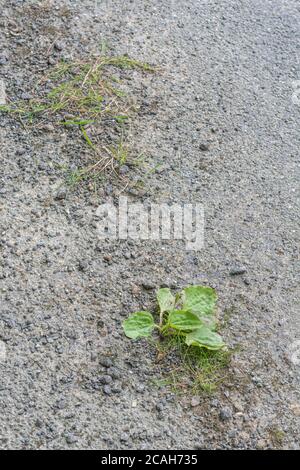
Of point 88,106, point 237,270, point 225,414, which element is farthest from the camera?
point 88,106

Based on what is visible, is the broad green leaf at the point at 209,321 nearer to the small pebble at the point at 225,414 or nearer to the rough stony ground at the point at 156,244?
the rough stony ground at the point at 156,244

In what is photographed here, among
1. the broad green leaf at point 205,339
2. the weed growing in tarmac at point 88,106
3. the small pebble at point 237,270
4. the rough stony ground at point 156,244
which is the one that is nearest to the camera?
the rough stony ground at point 156,244

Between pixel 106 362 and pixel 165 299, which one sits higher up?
pixel 165 299

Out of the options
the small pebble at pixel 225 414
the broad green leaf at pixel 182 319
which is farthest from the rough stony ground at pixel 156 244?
the broad green leaf at pixel 182 319

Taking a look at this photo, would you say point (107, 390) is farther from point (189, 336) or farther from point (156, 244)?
point (156, 244)

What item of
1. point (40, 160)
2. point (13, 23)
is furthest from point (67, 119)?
point (13, 23)

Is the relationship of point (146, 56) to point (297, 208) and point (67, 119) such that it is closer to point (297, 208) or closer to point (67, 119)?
point (67, 119)

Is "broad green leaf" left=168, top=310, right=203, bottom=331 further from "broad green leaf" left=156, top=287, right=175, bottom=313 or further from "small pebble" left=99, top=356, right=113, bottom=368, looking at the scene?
"small pebble" left=99, top=356, right=113, bottom=368

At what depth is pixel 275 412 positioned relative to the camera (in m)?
2.41

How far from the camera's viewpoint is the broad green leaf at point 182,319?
2523mm

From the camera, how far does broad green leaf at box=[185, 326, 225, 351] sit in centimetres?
250

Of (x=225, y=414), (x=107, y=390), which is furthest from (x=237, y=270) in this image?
(x=107, y=390)

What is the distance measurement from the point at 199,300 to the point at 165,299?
0.40 feet

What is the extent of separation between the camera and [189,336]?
2.51 meters
